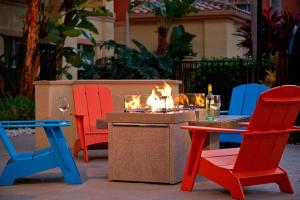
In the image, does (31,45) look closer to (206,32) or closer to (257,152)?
(257,152)

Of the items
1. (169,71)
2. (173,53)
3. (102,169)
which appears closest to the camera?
(102,169)

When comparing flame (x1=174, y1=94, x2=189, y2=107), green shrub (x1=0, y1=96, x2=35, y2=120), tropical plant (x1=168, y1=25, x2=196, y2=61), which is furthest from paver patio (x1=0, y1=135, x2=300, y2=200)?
tropical plant (x1=168, y1=25, x2=196, y2=61)

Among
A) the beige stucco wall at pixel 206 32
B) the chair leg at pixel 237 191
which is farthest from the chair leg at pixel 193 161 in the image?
the beige stucco wall at pixel 206 32

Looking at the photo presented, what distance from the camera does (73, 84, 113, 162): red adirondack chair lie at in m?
11.4

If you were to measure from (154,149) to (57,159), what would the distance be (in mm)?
1145

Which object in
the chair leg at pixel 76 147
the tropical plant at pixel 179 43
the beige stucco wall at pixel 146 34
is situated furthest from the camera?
Answer: the beige stucco wall at pixel 146 34

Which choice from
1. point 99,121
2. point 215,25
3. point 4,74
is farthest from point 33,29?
point 215,25

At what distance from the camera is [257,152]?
7953 millimetres

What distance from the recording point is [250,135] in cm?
774

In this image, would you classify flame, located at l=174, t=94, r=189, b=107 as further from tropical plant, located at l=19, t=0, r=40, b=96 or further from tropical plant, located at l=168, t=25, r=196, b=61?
tropical plant, located at l=168, t=25, r=196, b=61

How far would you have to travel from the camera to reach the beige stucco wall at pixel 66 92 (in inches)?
508

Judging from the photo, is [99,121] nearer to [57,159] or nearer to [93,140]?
[57,159]

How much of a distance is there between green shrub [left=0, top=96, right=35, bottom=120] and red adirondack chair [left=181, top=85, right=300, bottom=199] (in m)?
10.6

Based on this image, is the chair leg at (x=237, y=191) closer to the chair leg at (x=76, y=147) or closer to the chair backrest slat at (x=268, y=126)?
the chair backrest slat at (x=268, y=126)
